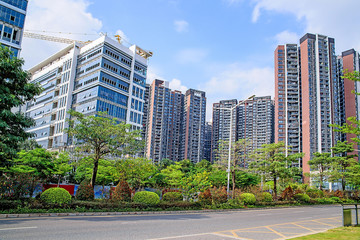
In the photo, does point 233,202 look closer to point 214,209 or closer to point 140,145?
point 214,209

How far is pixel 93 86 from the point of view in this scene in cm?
6191

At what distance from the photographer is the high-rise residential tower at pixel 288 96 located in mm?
92062

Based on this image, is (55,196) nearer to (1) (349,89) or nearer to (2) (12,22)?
(2) (12,22)

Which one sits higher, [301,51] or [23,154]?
[301,51]

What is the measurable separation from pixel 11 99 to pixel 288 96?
305 feet

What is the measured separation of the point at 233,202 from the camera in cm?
2725

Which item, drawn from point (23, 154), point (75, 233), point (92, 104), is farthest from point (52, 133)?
point (75, 233)

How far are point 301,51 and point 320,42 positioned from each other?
21.1 feet

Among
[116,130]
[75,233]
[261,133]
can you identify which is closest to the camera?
[75,233]

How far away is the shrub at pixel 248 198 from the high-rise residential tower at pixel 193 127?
91.0m

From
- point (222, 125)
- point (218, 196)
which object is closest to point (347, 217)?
point (218, 196)

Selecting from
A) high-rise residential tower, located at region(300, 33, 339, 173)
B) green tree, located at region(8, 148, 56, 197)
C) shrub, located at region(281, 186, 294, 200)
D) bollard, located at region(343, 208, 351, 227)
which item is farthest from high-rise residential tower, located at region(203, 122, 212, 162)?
bollard, located at region(343, 208, 351, 227)

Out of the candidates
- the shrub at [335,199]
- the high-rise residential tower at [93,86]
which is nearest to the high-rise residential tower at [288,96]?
the shrub at [335,199]

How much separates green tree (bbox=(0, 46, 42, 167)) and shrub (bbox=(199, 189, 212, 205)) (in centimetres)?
1506
